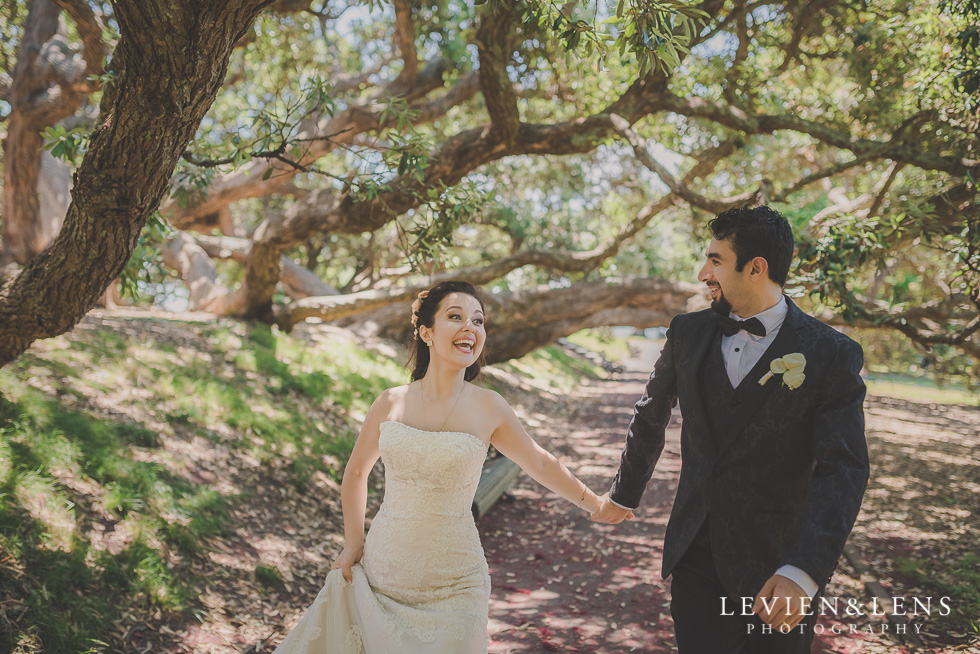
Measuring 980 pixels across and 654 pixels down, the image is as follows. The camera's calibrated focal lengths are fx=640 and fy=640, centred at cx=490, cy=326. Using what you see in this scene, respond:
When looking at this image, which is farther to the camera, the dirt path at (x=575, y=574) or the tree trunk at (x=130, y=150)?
the dirt path at (x=575, y=574)

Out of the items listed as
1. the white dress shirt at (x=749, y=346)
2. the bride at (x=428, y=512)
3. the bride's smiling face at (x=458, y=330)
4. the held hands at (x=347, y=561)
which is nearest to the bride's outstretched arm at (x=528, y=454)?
the bride at (x=428, y=512)

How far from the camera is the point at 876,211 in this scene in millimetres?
7227

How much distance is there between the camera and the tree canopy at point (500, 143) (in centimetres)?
354

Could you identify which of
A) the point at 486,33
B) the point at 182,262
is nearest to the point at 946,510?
the point at 486,33

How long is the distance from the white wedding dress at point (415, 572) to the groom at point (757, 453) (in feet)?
2.92

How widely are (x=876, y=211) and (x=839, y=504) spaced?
6272mm

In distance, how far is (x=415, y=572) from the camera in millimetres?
2859

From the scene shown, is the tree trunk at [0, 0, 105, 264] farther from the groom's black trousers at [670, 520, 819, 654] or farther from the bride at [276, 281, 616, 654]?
the groom's black trousers at [670, 520, 819, 654]

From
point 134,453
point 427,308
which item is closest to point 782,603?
point 427,308

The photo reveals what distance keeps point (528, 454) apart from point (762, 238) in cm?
147

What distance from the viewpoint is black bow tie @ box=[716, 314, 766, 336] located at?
266 centimetres

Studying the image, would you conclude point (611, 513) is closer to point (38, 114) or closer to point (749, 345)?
point (749, 345)

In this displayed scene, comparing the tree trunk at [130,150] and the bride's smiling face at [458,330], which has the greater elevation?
the tree trunk at [130,150]

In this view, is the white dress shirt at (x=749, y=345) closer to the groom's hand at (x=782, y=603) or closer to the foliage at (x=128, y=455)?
the groom's hand at (x=782, y=603)
